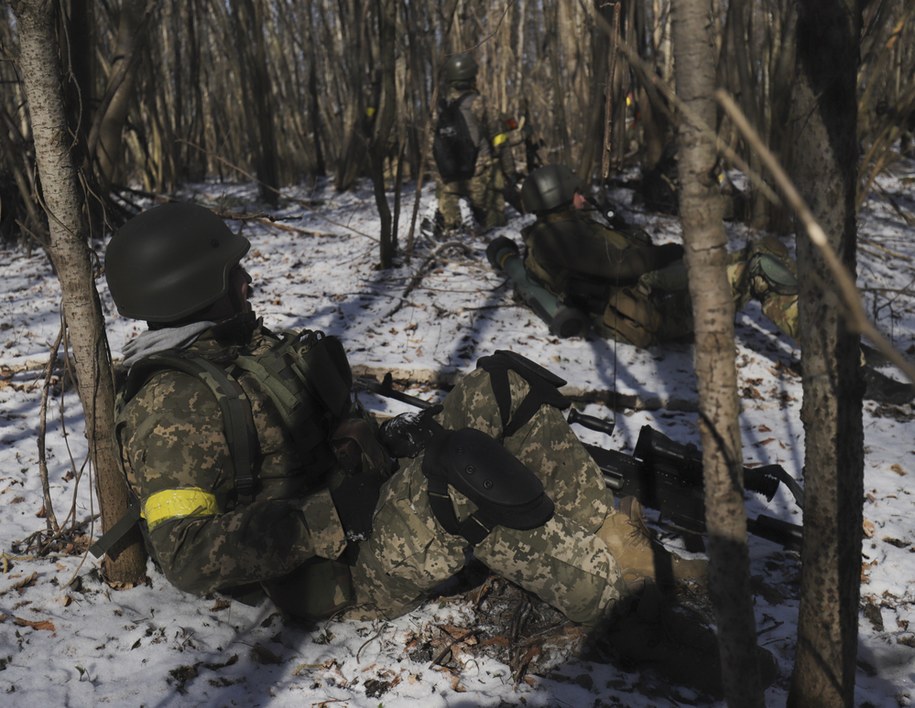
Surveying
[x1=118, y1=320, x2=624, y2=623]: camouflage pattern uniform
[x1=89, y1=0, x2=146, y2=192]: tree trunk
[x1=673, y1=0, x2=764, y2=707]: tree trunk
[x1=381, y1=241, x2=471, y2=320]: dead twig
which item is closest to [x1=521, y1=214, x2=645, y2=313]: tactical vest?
[x1=381, y1=241, x2=471, y2=320]: dead twig

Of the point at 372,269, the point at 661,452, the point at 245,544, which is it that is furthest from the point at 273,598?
the point at 372,269

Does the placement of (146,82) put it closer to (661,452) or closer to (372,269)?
(372,269)

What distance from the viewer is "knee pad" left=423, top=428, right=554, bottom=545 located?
1976 mm

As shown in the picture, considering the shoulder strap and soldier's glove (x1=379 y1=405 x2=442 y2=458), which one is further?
soldier's glove (x1=379 y1=405 x2=442 y2=458)

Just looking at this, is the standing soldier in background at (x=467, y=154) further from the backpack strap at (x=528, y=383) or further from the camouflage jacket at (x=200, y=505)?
the camouflage jacket at (x=200, y=505)

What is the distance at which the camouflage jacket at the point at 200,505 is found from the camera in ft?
6.35

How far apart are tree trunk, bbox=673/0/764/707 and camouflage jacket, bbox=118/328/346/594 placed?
110 centimetres

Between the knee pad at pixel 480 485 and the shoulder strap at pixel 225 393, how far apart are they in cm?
51

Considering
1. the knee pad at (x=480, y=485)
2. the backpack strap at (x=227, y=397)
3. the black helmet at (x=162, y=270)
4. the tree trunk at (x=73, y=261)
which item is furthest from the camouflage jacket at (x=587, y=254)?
the tree trunk at (x=73, y=261)

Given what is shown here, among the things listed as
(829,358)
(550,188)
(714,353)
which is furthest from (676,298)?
(714,353)

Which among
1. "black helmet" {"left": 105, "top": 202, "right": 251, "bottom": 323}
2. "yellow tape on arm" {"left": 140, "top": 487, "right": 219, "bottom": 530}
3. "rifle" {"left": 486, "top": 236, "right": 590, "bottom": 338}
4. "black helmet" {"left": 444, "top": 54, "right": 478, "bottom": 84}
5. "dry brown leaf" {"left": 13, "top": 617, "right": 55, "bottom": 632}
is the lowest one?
"rifle" {"left": 486, "top": 236, "right": 590, "bottom": 338}

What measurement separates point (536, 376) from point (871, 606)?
1294mm

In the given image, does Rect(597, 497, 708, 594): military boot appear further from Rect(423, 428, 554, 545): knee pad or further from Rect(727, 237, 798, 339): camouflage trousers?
Rect(727, 237, 798, 339): camouflage trousers

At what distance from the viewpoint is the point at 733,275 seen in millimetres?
4660
